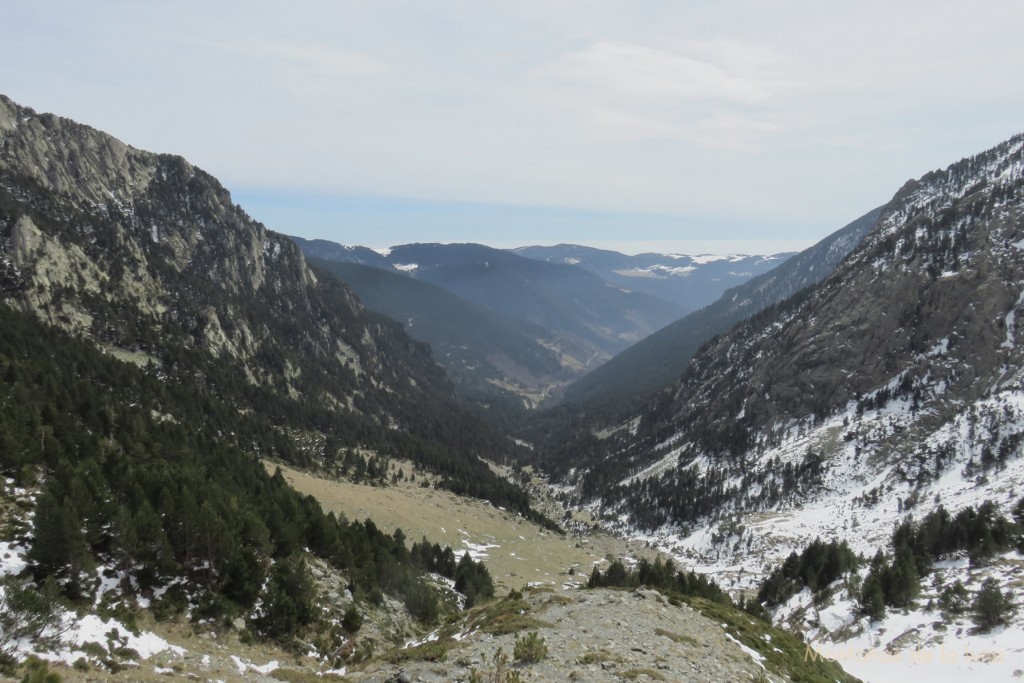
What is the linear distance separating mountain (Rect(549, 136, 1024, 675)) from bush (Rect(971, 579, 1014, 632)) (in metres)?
9.44

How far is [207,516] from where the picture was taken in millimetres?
36625

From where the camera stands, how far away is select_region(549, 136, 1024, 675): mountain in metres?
72.8

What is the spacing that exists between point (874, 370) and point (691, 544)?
82.8 meters

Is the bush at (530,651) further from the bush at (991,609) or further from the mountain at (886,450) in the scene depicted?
the mountain at (886,450)

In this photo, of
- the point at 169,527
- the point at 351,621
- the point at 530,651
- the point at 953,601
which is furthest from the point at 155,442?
the point at 953,601

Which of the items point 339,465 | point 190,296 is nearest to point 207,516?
point 339,465

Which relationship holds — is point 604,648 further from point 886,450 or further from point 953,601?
point 886,450

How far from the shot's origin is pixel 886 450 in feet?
476

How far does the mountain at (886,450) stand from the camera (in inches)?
2864

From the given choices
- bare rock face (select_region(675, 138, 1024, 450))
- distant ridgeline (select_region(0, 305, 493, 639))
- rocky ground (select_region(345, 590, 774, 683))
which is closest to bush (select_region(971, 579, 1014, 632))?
rocky ground (select_region(345, 590, 774, 683))

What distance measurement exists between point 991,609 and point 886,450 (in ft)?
395

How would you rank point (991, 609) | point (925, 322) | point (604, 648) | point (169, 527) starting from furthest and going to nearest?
point (925, 322) < point (991, 609) < point (169, 527) < point (604, 648)

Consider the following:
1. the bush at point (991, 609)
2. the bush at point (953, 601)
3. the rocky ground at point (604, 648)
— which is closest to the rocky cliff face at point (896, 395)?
the bush at point (953, 601)

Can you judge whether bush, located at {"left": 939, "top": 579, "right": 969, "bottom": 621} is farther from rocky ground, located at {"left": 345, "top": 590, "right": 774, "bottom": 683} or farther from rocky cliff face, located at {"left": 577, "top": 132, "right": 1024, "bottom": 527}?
rocky cliff face, located at {"left": 577, "top": 132, "right": 1024, "bottom": 527}
